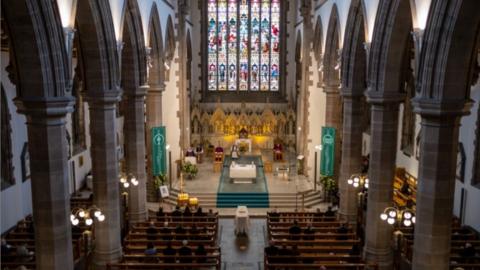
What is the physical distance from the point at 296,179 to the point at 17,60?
17.7 m

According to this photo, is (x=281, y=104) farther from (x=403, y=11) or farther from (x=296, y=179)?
(x=403, y=11)

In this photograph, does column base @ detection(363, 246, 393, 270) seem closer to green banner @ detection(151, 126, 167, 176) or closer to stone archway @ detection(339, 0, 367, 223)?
stone archway @ detection(339, 0, 367, 223)

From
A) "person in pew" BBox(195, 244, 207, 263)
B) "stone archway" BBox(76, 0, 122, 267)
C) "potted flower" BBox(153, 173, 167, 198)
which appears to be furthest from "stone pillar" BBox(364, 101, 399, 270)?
"potted flower" BBox(153, 173, 167, 198)

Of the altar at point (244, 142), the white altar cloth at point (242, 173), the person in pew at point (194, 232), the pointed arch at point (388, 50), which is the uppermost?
the pointed arch at point (388, 50)

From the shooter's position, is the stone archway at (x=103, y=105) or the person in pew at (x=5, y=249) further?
the person in pew at (x=5, y=249)

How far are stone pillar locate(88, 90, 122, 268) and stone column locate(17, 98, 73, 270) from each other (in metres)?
3.16

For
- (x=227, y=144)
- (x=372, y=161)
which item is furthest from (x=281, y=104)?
(x=372, y=161)

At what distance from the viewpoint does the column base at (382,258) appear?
1420cm

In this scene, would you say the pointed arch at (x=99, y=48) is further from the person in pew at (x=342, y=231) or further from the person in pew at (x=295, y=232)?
the person in pew at (x=342, y=231)

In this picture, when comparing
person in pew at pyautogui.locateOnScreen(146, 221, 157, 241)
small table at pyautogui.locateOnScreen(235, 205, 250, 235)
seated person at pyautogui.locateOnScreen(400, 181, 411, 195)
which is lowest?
small table at pyautogui.locateOnScreen(235, 205, 250, 235)

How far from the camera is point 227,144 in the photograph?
105 ft

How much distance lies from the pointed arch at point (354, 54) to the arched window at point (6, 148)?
11162 mm

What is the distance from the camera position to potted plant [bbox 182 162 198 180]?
25.1 meters

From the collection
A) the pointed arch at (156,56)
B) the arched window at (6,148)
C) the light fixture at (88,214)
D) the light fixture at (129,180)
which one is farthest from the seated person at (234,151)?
the light fixture at (88,214)
